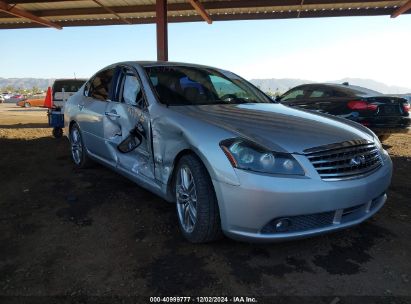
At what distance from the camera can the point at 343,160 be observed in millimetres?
2668

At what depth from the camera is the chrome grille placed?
101 inches

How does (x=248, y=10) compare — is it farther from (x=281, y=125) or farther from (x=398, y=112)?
(x=281, y=125)

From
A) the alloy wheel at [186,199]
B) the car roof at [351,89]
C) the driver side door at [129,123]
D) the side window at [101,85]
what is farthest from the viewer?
the car roof at [351,89]

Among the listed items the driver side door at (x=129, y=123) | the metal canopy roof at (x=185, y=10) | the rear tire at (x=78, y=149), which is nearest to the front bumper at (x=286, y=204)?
the driver side door at (x=129, y=123)

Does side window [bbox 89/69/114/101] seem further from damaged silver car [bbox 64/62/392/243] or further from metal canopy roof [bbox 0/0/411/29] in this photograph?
metal canopy roof [bbox 0/0/411/29]

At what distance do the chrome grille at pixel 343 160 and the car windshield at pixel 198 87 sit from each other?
1409 millimetres

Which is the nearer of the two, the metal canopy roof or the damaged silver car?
the damaged silver car

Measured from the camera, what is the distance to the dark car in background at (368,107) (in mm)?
6926

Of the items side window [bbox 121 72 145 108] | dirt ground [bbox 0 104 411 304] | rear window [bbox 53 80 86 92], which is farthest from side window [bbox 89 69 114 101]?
rear window [bbox 53 80 86 92]

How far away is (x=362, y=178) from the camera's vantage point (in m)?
2.71

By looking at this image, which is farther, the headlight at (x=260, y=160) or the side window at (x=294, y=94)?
the side window at (x=294, y=94)

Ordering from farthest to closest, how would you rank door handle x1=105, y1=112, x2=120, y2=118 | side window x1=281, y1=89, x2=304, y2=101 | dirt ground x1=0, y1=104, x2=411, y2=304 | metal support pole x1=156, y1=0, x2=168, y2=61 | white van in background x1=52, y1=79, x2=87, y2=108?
white van in background x1=52, y1=79, x2=87, y2=108, metal support pole x1=156, y1=0, x2=168, y2=61, side window x1=281, y1=89, x2=304, y2=101, door handle x1=105, y1=112, x2=120, y2=118, dirt ground x1=0, y1=104, x2=411, y2=304

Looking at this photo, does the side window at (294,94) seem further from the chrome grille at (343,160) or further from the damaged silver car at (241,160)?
the chrome grille at (343,160)

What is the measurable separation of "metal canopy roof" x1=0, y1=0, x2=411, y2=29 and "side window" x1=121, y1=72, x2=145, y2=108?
605 centimetres
